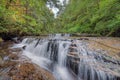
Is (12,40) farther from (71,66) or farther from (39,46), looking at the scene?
(71,66)

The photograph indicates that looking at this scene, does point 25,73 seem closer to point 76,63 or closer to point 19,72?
point 19,72

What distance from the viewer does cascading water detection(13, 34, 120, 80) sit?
4730 millimetres

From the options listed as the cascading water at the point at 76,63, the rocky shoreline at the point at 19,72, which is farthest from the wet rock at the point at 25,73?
the cascading water at the point at 76,63

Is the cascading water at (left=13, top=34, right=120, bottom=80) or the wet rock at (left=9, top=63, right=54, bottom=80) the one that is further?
the cascading water at (left=13, top=34, right=120, bottom=80)

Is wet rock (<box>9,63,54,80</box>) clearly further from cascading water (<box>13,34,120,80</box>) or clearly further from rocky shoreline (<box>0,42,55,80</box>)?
cascading water (<box>13,34,120,80</box>)

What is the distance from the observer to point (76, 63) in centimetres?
544

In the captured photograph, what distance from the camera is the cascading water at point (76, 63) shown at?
15.5 feet

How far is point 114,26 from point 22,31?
702 centimetres

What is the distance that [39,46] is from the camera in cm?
798

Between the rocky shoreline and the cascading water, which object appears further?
the cascading water

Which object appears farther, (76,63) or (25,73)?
(76,63)

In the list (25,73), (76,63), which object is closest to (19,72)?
(25,73)

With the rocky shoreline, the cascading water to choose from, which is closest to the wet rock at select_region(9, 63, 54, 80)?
the rocky shoreline

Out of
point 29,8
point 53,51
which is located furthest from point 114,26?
point 29,8
